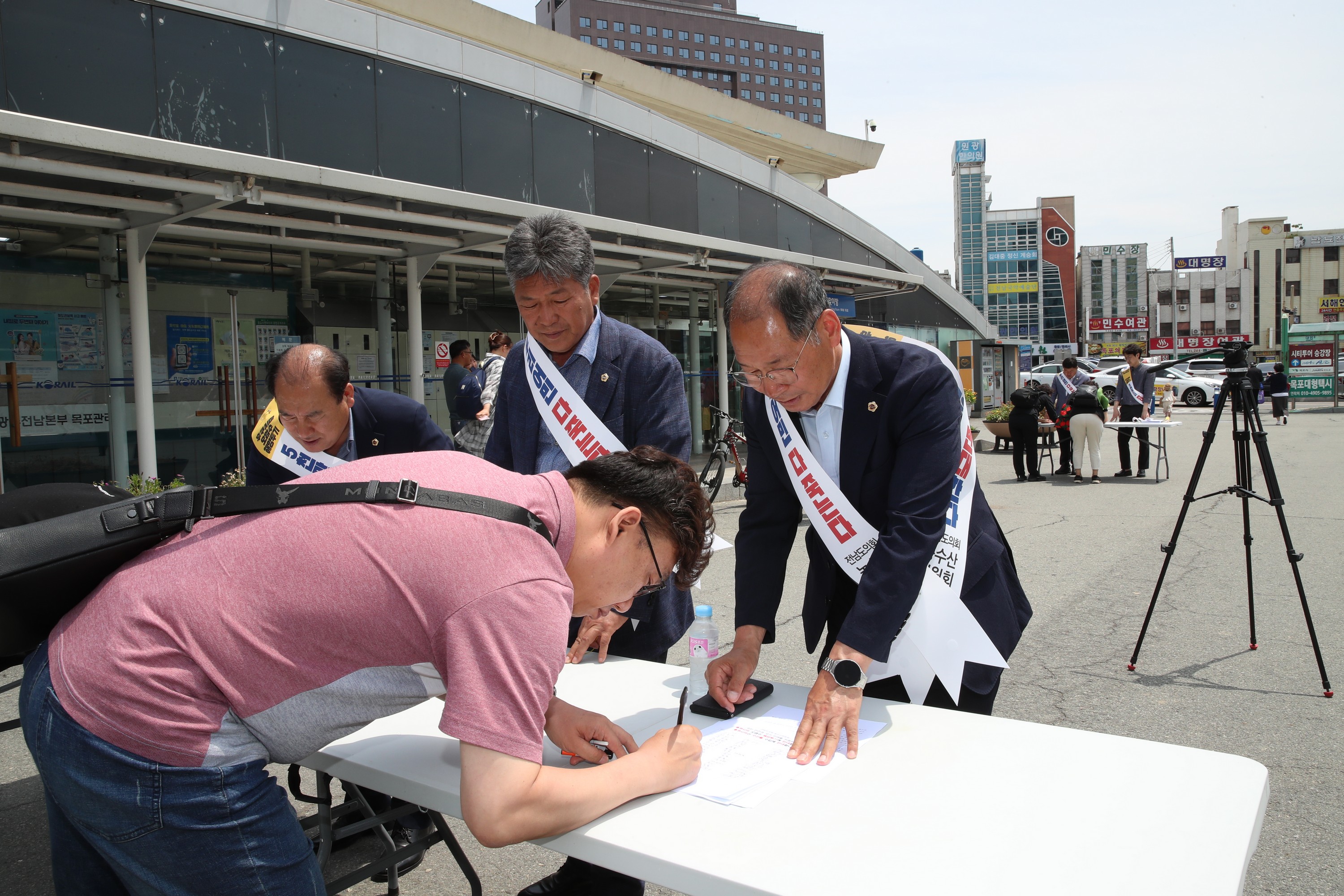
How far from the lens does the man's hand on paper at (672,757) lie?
1532 millimetres

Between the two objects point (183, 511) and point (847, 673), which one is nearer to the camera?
point (183, 511)

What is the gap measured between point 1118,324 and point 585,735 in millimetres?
81289

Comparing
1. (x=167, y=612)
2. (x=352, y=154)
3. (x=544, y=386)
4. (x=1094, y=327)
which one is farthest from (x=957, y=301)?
(x=1094, y=327)

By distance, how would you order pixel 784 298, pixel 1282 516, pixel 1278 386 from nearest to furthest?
pixel 784 298
pixel 1282 516
pixel 1278 386

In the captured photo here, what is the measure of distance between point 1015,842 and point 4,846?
126 inches

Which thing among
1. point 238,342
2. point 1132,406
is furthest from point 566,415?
point 1132,406

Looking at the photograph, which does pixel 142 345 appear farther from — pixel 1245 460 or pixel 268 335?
pixel 1245 460

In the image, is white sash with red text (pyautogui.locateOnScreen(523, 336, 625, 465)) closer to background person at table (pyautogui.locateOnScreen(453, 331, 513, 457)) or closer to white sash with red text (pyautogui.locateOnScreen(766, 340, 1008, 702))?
white sash with red text (pyautogui.locateOnScreen(766, 340, 1008, 702))

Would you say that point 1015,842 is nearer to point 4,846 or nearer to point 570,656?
point 570,656

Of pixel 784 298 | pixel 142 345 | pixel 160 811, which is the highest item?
pixel 142 345

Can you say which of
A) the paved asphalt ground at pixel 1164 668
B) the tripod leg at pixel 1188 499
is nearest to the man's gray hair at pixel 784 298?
the paved asphalt ground at pixel 1164 668

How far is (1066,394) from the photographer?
12531mm

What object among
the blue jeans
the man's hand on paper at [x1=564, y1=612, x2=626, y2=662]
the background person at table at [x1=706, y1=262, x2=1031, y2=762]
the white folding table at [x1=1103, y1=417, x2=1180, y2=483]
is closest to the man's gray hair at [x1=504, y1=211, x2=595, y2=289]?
the background person at table at [x1=706, y1=262, x2=1031, y2=762]

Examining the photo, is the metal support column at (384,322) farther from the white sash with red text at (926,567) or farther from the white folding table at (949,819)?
the white folding table at (949,819)
